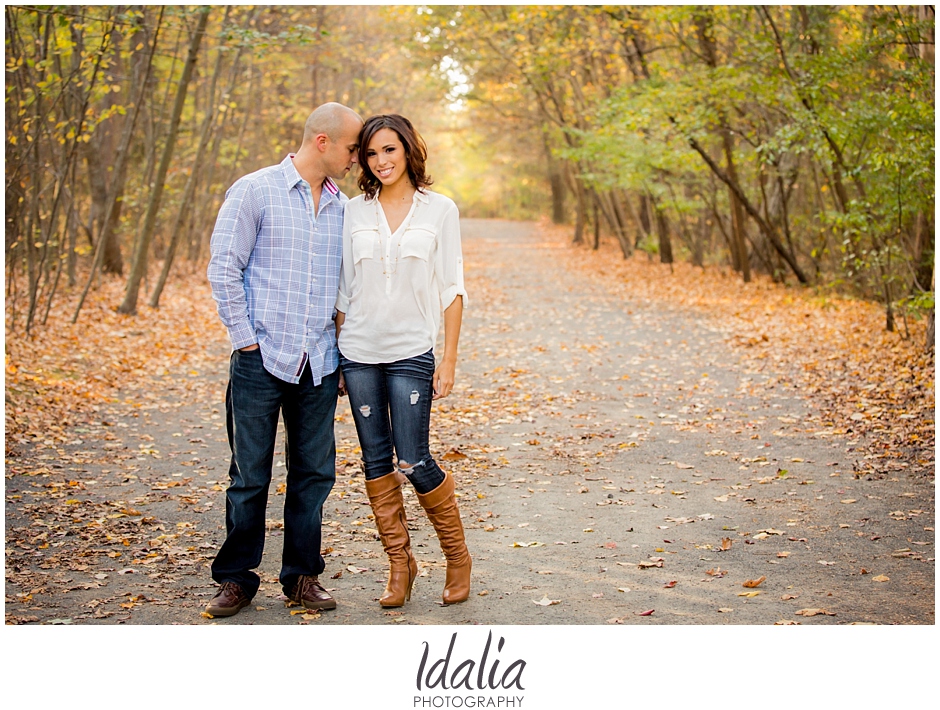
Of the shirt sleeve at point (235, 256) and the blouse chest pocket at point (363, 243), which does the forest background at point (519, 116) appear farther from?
the blouse chest pocket at point (363, 243)

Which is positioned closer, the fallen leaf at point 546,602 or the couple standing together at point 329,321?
the couple standing together at point 329,321

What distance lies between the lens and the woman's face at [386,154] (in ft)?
12.6

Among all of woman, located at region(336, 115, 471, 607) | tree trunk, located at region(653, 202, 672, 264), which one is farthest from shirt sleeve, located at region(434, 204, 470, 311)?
tree trunk, located at region(653, 202, 672, 264)

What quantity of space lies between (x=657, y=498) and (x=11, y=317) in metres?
8.12

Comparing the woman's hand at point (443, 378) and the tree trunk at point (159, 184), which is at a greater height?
the tree trunk at point (159, 184)

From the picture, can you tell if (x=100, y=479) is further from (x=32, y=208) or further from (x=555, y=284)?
(x=555, y=284)

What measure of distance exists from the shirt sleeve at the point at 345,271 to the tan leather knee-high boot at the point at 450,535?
0.87 m

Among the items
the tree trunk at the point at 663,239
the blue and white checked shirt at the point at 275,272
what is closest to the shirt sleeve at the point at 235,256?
the blue and white checked shirt at the point at 275,272

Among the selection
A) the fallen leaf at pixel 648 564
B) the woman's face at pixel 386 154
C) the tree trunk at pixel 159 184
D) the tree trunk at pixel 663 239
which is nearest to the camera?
the woman's face at pixel 386 154

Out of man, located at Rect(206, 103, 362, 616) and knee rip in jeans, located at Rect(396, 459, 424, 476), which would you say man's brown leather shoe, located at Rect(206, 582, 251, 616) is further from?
knee rip in jeans, located at Rect(396, 459, 424, 476)

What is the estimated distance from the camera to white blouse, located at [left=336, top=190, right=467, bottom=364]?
3.83 m
